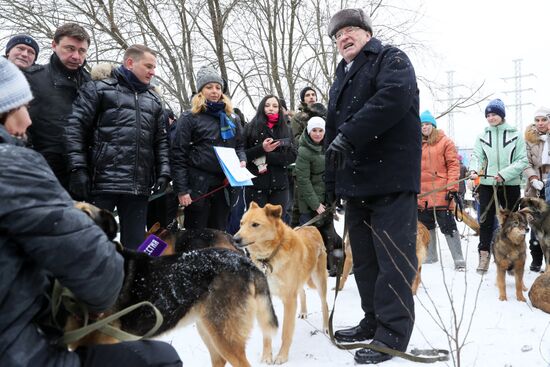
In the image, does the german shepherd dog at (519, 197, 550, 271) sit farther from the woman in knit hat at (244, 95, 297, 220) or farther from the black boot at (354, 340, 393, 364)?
the black boot at (354, 340, 393, 364)

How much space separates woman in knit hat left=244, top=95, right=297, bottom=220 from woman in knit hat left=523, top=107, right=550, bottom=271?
3688mm

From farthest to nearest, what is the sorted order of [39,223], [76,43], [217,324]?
[76,43] → [217,324] → [39,223]

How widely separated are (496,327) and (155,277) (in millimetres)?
3116

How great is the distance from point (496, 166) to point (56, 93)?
5.57m

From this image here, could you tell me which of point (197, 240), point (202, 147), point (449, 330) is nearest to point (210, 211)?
point (197, 240)

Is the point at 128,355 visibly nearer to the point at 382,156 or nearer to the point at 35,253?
the point at 35,253

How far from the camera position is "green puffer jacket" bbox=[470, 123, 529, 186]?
18.7 feet

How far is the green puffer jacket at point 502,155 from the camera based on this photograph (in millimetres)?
5699

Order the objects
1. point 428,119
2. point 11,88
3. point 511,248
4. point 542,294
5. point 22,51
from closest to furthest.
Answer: point 11,88, point 22,51, point 542,294, point 511,248, point 428,119

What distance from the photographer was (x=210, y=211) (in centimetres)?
473

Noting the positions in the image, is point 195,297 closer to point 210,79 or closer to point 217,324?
point 217,324

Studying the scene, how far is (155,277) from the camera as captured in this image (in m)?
2.35

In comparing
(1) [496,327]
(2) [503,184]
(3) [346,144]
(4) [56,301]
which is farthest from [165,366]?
(2) [503,184]

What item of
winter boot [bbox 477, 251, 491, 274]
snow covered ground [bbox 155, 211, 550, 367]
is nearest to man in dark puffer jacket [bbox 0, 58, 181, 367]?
snow covered ground [bbox 155, 211, 550, 367]
